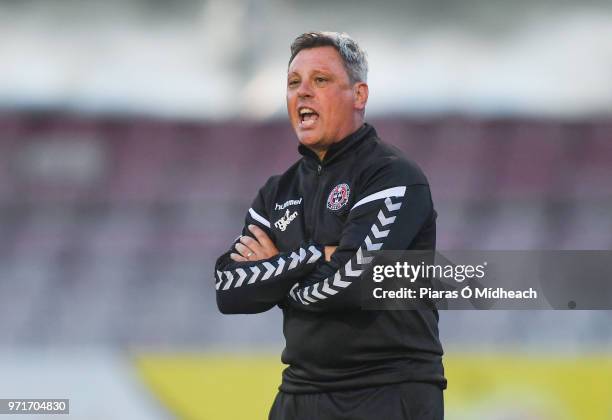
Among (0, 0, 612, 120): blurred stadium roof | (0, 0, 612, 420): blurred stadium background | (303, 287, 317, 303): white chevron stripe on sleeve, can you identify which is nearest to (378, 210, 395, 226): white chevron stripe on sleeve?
(303, 287, 317, 303): white chevron stripe on sleeve

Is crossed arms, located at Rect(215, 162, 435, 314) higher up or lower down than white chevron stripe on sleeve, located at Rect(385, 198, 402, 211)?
lower down

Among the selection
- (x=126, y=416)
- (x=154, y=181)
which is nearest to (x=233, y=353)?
(x=126, y=416)

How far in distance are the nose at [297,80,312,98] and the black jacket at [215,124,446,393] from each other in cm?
13

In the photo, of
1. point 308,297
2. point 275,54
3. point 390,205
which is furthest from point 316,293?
point 275,54

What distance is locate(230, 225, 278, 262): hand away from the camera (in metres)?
2.26

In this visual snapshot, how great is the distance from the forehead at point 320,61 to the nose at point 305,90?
3cm

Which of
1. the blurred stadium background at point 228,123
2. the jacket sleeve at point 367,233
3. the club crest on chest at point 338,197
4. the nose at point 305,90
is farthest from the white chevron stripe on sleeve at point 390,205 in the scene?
the blurred stadium background at point 228,123

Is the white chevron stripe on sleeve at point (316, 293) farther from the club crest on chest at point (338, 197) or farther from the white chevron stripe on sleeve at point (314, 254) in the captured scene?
the club crest on chest at point (338, 197)

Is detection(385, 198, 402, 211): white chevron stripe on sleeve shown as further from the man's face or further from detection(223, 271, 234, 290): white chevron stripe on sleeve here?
detection(223, 271, 234, 290): white chevron stripe on sleeve

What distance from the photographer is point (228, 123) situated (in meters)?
7.45

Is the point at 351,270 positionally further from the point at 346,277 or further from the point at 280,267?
the point at 280,267

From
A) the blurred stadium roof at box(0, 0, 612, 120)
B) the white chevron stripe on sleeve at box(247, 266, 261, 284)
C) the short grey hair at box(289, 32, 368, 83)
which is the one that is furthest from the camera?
the blurred stadium roof at box(0, 0, 612, 120)

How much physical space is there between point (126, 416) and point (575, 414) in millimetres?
2048

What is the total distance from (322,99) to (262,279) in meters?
0.43
